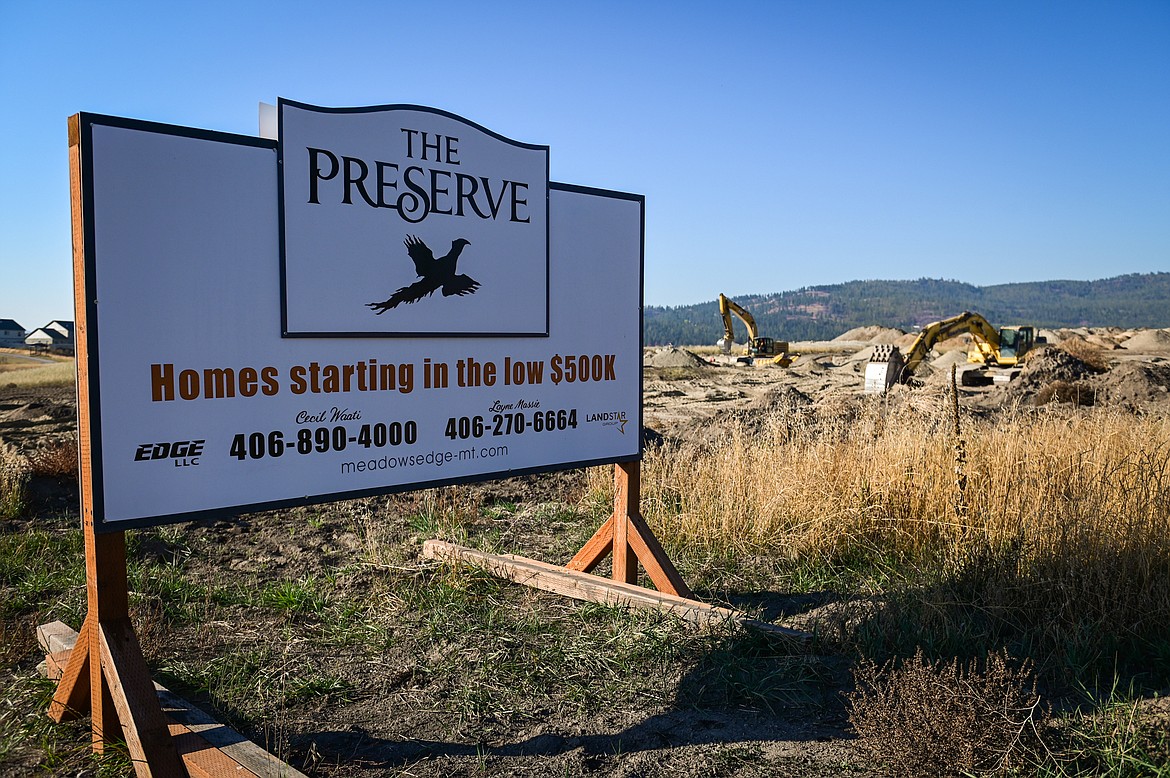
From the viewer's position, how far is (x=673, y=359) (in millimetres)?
44125

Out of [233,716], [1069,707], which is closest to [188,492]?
[233,716]

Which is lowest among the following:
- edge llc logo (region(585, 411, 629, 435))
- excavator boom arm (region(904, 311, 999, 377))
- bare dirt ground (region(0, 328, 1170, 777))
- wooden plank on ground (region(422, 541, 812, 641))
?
bare dirt ground (region(0, 328, 1170, 777))

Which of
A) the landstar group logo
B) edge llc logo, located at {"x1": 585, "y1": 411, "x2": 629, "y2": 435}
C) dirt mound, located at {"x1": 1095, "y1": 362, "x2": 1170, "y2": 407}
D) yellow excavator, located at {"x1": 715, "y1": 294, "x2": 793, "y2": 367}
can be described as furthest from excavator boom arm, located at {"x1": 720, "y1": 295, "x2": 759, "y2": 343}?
the landstar group logo

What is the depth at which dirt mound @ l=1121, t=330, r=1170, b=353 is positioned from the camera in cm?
4819

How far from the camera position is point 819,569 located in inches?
254

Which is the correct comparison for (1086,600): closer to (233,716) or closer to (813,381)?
(233,716)

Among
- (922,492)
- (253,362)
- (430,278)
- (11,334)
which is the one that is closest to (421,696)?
(253,362)

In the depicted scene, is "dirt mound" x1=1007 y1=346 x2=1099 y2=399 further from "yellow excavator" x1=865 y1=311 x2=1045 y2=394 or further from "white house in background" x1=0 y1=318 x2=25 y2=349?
"white house in background" x1=0 y1=318 x2=25 y2=349

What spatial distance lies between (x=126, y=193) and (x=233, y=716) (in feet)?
8.39

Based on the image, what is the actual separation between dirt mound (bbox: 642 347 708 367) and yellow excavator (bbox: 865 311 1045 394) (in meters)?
17.2

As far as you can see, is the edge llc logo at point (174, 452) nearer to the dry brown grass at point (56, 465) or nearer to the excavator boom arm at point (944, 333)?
the dry brown grass at point (56, 465)

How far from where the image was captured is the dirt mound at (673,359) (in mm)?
43562

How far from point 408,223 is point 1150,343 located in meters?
56.5

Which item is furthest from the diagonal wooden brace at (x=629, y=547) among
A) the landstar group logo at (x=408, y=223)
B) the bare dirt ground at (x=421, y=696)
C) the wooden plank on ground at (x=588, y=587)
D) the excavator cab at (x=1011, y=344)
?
the excavator cab at (x=1011, y=344)
